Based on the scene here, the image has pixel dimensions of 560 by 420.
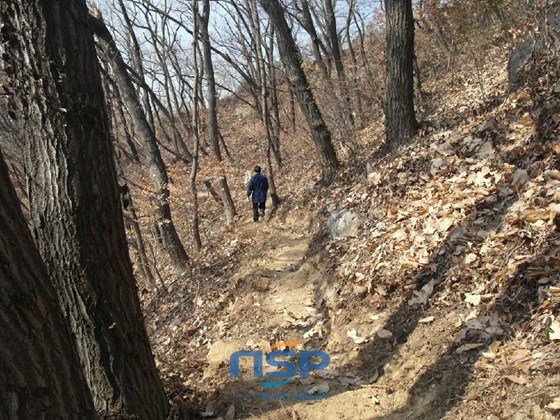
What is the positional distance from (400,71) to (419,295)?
4.62 m

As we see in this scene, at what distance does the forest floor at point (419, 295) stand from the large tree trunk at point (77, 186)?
0.92 metres

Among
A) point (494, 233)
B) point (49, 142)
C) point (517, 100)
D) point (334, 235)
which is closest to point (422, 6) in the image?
point (517, 100)

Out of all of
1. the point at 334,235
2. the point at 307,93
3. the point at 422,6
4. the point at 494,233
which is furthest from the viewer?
the point at 422,6

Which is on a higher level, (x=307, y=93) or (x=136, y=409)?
(x=307, y=93)

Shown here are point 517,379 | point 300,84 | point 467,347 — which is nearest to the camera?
point 517,379

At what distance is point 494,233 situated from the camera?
12.6 ft

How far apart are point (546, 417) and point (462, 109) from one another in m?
6.05

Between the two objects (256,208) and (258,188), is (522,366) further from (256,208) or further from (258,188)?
(256,208)

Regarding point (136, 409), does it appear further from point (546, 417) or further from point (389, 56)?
point (389, 56)

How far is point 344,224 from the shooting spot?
20.7ft

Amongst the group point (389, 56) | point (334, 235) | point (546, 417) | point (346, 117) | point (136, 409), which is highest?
point (389, 56)

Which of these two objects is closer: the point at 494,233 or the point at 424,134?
the point at 494,233

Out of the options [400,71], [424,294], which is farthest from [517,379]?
[400,71]

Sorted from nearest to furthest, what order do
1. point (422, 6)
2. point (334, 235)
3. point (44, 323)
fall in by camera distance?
point (44, 323) < point (334, 235) < point (422, 6)
